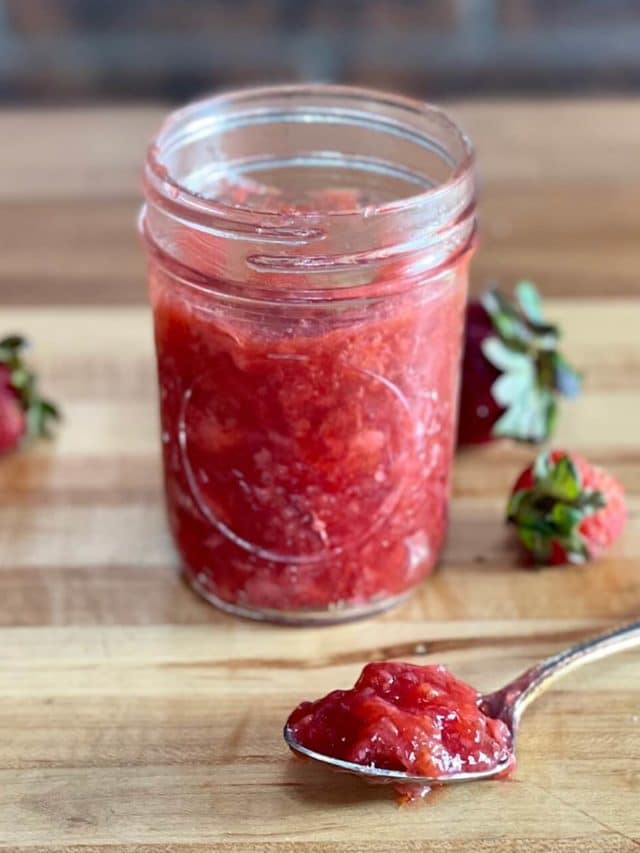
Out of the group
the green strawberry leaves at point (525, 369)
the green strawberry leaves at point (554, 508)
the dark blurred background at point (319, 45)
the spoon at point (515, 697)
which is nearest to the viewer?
the spoon at point (515, 697)

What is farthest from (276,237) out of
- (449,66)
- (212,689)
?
(449,66)

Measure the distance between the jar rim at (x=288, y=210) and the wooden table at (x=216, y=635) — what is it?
0.39m

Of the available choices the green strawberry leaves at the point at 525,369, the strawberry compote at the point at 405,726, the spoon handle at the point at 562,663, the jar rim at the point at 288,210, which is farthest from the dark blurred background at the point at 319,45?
the strawberry compote at the point at 405,726

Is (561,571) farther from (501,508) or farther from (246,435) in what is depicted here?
(246,435)

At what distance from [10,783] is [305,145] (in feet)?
2.24

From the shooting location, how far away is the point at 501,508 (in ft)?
4.62

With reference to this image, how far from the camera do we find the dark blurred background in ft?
9.71

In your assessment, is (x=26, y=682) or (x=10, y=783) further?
(x=26, y=682)

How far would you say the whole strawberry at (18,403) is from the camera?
1460 mm

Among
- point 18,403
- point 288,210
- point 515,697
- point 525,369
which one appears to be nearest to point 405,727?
point 515,697

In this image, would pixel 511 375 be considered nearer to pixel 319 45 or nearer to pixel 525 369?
pixel 525 369

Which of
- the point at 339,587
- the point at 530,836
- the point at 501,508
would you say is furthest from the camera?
the point at 501,508

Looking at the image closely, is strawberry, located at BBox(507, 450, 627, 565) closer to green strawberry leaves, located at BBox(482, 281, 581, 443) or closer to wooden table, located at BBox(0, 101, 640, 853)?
wooden table, located at BBox(0, 101, 640, 853)

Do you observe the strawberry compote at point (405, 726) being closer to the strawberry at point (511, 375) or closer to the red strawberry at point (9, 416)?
the strawberry at point (511, 375)
